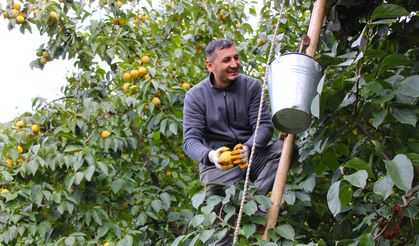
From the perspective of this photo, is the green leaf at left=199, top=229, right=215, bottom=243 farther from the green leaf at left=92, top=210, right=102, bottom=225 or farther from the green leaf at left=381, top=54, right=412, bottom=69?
the green leaf at left=92, top=210, right=102, bottom=225

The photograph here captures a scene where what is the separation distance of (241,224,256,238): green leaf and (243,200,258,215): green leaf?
0.19 ft

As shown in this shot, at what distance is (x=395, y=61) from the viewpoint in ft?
8.03

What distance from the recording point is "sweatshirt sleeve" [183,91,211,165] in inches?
112

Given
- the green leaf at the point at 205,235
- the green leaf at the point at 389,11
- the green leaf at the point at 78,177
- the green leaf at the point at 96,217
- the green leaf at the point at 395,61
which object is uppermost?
the green leaf at the point at 389,11

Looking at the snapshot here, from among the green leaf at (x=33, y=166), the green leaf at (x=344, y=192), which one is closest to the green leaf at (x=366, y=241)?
the green leaf at (x=344, y=192)

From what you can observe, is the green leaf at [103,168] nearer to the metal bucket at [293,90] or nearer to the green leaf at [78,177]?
the green leaf at [78,177]

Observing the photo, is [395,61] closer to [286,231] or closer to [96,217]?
[286,231]

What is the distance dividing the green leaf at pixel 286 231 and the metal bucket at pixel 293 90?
36 cm

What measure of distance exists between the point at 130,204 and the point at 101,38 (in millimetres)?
1050

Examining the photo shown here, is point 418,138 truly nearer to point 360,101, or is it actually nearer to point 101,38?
point 360,101

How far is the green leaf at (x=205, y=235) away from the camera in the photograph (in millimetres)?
2535

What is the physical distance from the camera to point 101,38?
4.35 m

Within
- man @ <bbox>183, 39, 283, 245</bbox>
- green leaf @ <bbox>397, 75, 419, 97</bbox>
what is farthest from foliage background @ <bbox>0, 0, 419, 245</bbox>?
man @ <bbox>183, 39, 283, 245</bbox>

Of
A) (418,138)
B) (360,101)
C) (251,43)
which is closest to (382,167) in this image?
(418,138)
